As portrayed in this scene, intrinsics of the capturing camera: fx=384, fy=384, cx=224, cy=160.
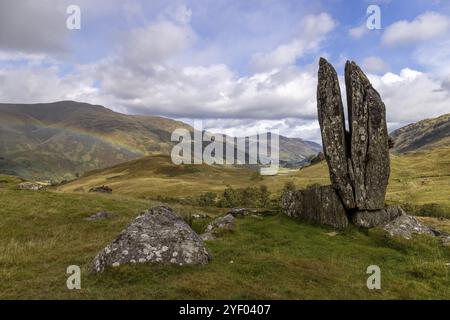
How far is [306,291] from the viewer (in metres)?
17.5

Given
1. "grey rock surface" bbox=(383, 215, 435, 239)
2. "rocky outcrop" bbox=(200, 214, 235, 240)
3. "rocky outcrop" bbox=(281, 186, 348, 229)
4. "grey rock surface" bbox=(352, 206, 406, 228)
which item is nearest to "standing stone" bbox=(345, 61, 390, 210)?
"grey rock surface" bbox=(352, 206, 406, 228)

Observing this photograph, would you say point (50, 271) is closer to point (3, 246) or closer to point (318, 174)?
point (3, 246)

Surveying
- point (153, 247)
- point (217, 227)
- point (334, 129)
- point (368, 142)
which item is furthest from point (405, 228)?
point (153, 247)

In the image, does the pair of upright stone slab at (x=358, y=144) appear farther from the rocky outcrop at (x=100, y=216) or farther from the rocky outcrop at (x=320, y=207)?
the rocky outcrop at (x=100, y=216)

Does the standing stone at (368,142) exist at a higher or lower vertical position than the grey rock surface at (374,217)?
higher

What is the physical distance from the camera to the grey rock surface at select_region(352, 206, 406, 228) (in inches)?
Result: 1309

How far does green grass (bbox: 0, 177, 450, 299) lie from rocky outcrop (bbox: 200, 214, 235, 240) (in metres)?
0.91

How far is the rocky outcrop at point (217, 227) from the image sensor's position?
30909mm

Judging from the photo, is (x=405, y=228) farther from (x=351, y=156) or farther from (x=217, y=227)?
(x=217, y=227)

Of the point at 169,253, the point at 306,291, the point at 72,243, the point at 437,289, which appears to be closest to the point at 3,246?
the point at 72,243

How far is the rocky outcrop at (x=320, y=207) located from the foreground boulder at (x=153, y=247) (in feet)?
47.1

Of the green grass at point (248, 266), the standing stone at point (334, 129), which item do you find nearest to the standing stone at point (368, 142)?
the standing stone at point (334, 129)

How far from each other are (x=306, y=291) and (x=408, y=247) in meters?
14.4

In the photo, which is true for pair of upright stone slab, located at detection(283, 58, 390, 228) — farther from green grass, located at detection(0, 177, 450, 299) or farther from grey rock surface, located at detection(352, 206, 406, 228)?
green grass, located at detection(0, 177, 450, 299)
